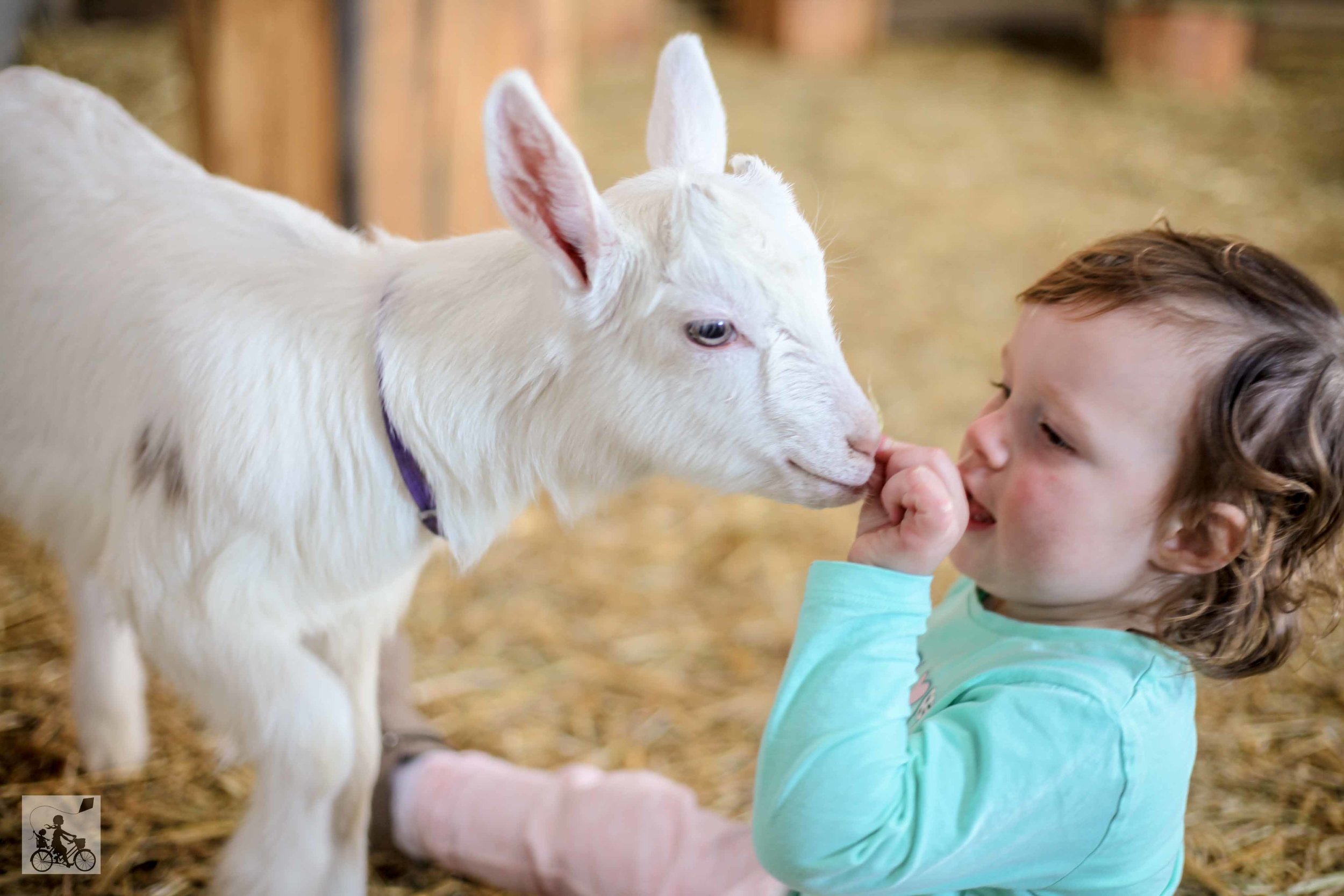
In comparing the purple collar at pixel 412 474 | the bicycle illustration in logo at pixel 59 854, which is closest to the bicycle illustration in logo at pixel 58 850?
the bicycle illustration in logo at pixel 59 854

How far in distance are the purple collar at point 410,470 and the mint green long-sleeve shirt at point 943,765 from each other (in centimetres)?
52

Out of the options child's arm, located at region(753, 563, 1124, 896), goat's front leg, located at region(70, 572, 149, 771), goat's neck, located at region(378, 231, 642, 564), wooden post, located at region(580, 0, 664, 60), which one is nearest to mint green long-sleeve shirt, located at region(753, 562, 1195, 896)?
child's arm, located at region(753, 563, 1124, 896)

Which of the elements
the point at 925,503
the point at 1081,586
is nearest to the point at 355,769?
the point at 925,503

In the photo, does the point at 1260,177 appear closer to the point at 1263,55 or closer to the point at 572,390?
the point at 1263,55

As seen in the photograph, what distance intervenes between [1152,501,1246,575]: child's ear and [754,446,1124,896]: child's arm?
21 cm

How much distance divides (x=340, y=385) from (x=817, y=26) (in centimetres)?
696

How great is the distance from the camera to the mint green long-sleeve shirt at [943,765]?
4.35ft

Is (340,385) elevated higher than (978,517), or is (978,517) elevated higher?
(340,385)

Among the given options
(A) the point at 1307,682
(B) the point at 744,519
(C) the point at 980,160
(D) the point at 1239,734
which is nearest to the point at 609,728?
(B) the point at 744,519

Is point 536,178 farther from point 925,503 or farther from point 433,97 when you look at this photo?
point 433,97

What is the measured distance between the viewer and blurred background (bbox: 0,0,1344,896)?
2.16 m

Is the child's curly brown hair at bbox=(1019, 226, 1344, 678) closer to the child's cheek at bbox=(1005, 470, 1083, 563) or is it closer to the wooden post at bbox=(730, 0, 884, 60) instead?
the child's cheek at bbox=(1005, 470, 1083, 563)

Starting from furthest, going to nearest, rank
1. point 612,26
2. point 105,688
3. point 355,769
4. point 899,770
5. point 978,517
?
point 612,26 → point 105,688 → point 355,769 → point 978,517 → point 899,770

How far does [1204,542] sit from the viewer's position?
1.45 metres
